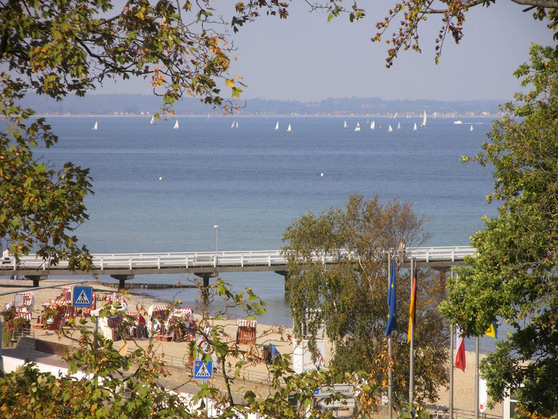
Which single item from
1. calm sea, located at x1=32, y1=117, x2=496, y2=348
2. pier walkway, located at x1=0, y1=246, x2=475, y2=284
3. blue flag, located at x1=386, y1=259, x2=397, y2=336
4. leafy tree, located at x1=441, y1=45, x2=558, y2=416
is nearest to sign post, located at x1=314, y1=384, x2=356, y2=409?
leafy tree, located at x1=441, y1=45, x2=558, y2=416

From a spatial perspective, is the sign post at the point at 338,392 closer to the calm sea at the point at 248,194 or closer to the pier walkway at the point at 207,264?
the calm sea at the point at 248,194

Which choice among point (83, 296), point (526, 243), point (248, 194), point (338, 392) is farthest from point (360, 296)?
point (248, 194)

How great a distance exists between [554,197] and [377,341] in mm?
12834

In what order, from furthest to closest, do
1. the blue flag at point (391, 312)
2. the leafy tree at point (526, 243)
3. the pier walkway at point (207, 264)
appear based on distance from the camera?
the pier walkway at point (207, 264)
the blue flag at point (391, 312)
the leafy tree at point (526, 243)

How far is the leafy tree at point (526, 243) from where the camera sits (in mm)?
11922

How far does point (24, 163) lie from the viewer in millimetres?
6312

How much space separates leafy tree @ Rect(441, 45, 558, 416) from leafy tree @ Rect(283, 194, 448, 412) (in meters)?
8.90

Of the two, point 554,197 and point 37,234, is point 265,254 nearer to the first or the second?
point 554,197

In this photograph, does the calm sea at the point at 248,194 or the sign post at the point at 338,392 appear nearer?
the sign post at the point at 338,392

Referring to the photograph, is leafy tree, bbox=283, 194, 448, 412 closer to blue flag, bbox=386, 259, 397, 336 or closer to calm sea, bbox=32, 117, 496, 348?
blue flag, bbox=386, 259, 397, 336

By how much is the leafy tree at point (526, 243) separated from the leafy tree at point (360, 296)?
890 centimetres

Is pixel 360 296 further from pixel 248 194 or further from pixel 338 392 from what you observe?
pixel 248 194

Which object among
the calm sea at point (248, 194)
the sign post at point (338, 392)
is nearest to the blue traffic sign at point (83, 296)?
the sign post at point (338, 392)

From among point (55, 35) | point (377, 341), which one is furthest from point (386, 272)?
point (55, 35)
